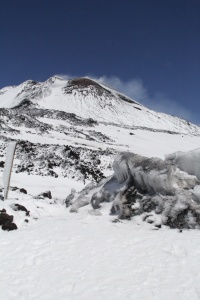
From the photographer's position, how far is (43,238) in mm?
8352

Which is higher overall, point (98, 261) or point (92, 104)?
point (92, 104)

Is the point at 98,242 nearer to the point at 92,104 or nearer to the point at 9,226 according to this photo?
the point at 9,226

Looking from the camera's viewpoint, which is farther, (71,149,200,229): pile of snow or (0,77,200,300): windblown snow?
(71,149,200,229): pile of snow

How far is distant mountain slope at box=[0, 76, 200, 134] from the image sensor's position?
68312 mm

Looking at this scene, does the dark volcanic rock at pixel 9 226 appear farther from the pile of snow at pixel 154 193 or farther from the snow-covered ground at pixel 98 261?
the pile of snow at pixel 154 193

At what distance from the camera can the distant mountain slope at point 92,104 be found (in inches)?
2689

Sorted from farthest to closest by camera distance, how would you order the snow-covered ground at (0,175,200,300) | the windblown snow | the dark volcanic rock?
the dark volcanic rock, the windblown snow, the snow-covered ground at (0,175,200,300)

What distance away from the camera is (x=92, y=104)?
250 ft

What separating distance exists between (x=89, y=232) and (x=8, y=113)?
37145 millimetres

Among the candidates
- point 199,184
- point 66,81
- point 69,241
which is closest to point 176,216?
point 199,184

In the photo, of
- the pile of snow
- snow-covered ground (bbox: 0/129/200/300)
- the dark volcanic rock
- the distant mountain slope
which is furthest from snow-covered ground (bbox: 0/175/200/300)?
the distant mountain slope

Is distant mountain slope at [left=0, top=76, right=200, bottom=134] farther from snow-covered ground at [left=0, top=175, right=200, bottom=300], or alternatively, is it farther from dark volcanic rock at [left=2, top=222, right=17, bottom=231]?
snow-covered ground at [left=0, top=175, right=200, bottom=300]

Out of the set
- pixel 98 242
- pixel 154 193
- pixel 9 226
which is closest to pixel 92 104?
pixel 154 193

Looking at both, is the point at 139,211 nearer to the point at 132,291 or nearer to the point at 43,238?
the point at 43,238
